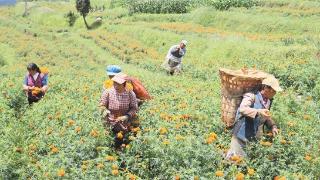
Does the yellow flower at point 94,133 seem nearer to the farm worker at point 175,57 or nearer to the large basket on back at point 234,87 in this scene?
the large basket on back at point 234,87

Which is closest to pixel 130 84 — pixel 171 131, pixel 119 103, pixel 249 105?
pixel 119 103

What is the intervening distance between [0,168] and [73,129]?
1.53m

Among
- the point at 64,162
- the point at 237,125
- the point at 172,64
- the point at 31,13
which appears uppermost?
the point at 237,125

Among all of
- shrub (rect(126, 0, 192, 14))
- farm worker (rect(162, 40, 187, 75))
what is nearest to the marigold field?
farm worker (rect(162, 40, 187, 75))

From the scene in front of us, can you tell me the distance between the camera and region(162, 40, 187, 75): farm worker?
17.4m

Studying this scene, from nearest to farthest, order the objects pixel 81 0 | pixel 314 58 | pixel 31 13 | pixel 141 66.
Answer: pixel 314 58 < pixel 141 66 < pixel 81 0 < pixel 31 13

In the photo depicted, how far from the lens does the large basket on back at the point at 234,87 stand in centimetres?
702

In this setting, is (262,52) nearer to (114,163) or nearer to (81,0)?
(114,163)

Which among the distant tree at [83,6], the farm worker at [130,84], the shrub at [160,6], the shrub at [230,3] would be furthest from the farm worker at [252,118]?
the distant tree at [83,6]

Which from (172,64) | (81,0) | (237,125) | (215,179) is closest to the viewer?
(215,179)

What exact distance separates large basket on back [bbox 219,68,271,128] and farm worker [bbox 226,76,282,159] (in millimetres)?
150

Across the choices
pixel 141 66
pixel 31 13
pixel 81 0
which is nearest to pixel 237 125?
pixel 141 66

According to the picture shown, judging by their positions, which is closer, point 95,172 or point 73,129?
point 95,172

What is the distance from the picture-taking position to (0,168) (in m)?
7.14
